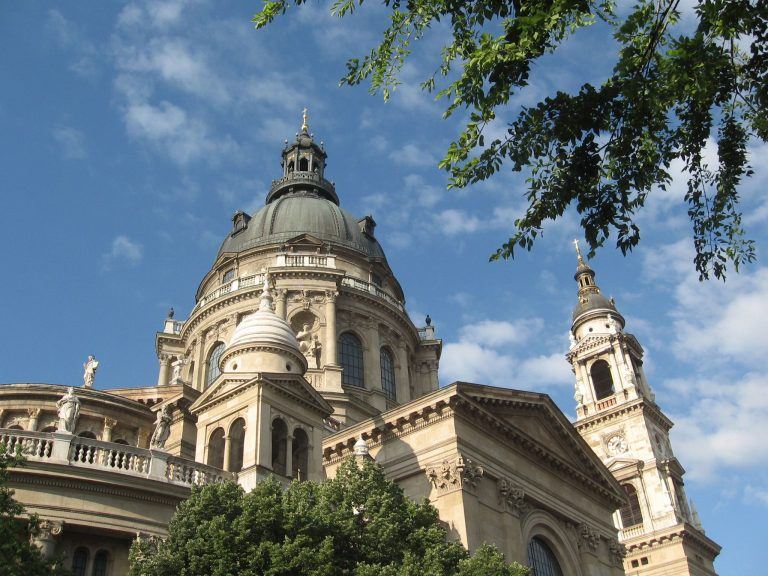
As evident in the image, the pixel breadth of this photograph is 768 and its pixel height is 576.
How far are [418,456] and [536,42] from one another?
18.4 m

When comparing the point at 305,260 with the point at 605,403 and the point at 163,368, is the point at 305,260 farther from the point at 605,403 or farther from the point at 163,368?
the point at 605,403

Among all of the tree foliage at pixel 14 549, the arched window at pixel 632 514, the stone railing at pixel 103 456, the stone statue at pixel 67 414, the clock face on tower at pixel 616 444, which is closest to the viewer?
the tree foliage at pixel 14 549

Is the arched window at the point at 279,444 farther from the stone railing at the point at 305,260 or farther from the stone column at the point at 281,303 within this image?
the stone railing at the point at 305,260

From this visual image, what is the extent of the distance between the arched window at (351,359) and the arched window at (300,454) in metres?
16.5

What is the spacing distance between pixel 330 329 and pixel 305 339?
4.89ft

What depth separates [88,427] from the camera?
30500 mm

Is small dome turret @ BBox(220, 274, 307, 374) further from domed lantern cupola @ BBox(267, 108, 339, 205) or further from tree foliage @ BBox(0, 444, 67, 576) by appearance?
domed lantern cupola @ BBox(267, 108, 339, 205)

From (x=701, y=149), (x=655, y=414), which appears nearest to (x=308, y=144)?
(x=655, y=414)

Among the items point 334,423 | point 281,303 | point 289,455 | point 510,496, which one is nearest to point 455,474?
point 510,496

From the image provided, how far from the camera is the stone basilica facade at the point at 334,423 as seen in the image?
20172mm

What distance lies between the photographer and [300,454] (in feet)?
85.4


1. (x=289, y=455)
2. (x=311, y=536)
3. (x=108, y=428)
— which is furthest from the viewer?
(x=108, y=428)

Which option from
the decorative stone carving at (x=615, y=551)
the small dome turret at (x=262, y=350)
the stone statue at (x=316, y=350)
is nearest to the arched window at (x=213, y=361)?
the stone statue at (x=316, y=350)

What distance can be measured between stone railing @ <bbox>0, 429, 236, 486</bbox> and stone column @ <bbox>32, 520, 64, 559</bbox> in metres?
1.43
